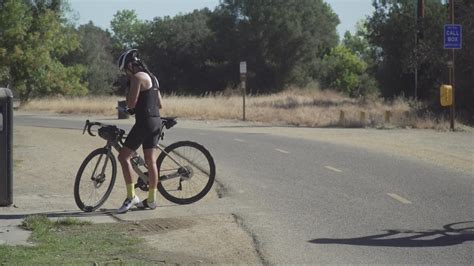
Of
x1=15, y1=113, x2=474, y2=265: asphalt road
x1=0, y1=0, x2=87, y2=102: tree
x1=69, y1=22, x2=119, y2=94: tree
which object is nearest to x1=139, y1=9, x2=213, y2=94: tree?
x1=69, y1=22, x2=119, y2=94: tree

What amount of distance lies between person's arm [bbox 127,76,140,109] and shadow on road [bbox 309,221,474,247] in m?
2.73

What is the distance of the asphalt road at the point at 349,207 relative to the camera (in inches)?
265

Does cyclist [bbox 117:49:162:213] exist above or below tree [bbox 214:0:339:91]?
below

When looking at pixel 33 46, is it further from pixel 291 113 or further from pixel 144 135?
pixel 144 135

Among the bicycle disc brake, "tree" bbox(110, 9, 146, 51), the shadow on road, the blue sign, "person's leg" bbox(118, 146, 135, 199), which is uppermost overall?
"tree" bbox(110, 9, 146, 51)

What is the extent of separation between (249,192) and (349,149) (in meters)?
7.26

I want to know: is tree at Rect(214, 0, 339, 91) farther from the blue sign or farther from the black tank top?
the black tank top

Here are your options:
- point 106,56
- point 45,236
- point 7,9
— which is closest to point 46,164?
point 45,236

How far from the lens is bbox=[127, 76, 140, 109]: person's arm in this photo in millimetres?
8315

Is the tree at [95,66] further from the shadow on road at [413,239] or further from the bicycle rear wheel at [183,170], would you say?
the shadow on road at [413,239]

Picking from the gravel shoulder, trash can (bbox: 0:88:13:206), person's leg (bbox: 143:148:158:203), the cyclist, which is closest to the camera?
the gravel shoulder

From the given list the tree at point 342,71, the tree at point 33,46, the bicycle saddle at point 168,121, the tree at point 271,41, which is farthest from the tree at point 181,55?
the bicycle saddle at point 168,121

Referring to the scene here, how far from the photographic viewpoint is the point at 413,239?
7203mm

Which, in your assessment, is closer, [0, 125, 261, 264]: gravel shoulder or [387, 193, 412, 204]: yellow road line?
[0, 125, 261, 264]: gravel shoulder
